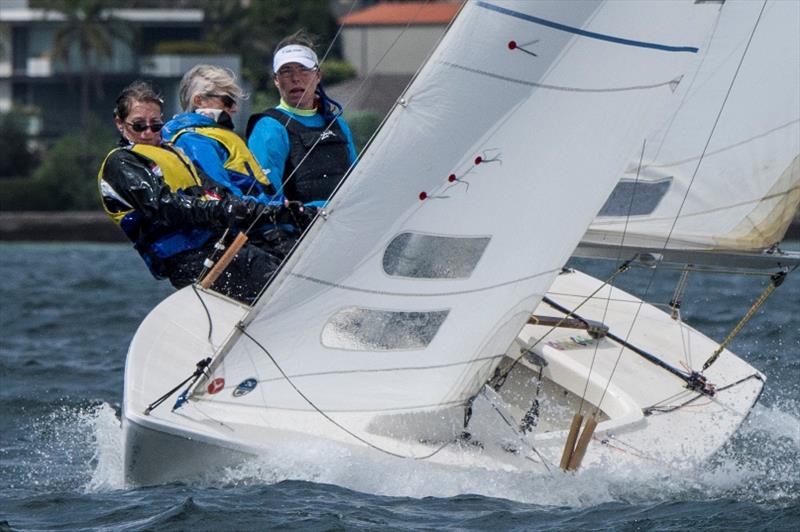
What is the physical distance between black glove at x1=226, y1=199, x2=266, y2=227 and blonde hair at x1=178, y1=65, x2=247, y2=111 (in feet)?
2.13

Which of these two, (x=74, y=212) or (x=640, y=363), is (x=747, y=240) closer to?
(x=640, y=363)

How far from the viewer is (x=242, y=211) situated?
211 inches

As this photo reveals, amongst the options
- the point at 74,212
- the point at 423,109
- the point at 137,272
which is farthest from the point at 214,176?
the point at 74,212

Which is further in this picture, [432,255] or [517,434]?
[517,434]

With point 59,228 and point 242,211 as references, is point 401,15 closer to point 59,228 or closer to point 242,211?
point 59,228

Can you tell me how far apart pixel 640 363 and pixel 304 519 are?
2171 mm

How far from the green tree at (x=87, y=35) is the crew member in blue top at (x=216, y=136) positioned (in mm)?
29478

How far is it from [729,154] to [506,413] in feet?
5.39

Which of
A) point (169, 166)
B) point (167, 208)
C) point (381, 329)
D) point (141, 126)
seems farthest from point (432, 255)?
point (141, 126)

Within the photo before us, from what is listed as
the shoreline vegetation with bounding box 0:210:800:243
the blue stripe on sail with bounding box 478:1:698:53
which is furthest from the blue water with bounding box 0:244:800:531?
the shoreline vegetation with bounding box 0:210:800:243

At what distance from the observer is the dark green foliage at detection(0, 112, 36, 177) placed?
3122 centimetres

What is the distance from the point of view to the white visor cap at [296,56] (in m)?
5.84

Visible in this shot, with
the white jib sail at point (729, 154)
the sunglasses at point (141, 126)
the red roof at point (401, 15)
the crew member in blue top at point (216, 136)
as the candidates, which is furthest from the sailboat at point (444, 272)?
the red roof at point (401, 15)

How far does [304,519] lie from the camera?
470 cm
